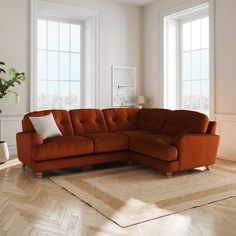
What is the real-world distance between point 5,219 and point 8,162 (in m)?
2.46

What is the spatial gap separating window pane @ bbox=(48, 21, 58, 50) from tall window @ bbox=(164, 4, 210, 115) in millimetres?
2195

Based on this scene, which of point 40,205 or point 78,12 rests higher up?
point 78,12

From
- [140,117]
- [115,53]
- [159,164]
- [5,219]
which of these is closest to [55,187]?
[5,219]

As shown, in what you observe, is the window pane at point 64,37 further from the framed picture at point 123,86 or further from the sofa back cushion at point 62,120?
the sofa back cushion at point 62,120

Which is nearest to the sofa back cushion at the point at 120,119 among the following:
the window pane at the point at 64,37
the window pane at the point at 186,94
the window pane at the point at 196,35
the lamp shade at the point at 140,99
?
the lamp shade at the point at 140,99

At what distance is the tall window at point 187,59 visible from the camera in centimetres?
580

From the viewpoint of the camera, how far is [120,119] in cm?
530

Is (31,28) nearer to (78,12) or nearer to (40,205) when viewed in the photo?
(78,12)

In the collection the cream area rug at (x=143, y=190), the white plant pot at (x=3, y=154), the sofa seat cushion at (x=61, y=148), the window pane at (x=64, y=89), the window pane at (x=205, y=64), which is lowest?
the cream area rug at (x=143, y=190)

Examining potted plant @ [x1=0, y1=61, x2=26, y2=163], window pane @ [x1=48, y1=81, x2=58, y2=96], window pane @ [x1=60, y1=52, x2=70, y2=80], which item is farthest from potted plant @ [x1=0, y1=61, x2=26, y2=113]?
window pane @ [x1=60, y1=52, x2=70, y2=80]

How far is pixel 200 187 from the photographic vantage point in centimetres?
350

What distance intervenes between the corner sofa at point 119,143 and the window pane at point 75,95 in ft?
4.88

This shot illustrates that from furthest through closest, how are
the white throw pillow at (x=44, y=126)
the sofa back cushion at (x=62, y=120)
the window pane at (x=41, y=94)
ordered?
the window pane at (x=41, y=94) → the sofa back cushion at (x=62, y=120) → the white throw pillow at (x=44, y=126)

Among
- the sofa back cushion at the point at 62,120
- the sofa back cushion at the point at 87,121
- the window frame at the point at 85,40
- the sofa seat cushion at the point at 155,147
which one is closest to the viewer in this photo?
the sofa seat cushion at the point at 155,147
